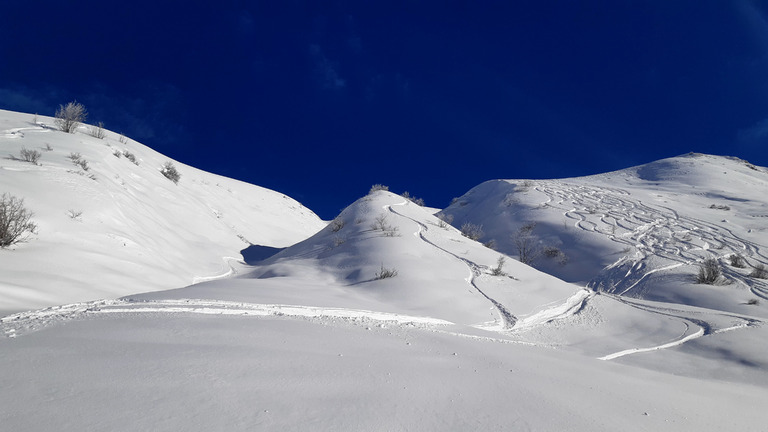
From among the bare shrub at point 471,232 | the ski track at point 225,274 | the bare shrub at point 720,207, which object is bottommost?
the ski track at point 225,274

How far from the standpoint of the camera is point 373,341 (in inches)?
126

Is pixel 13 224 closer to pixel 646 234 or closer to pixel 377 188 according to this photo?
pixel 377 188

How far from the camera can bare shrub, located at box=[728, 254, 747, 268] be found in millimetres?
9398

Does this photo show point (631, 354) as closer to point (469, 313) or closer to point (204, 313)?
point (469, 313)

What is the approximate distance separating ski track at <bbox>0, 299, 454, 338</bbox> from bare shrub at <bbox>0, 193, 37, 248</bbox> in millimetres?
2358

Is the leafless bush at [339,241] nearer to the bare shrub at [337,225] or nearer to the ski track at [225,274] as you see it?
the bare shrub at [337,225]

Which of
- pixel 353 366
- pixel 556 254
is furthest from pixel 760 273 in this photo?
pixel 353 366

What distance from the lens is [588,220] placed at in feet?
43.5

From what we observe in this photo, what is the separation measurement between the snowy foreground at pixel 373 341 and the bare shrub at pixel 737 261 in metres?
0.44

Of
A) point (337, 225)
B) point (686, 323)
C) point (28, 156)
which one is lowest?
point (686, 323)

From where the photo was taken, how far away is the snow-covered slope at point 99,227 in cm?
466

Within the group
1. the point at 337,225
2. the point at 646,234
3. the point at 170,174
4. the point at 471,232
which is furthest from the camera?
the point at 471,232

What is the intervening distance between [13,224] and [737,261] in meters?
14.9

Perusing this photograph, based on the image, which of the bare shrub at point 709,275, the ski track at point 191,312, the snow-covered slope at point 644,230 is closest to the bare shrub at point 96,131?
the ski track at point 191,312
